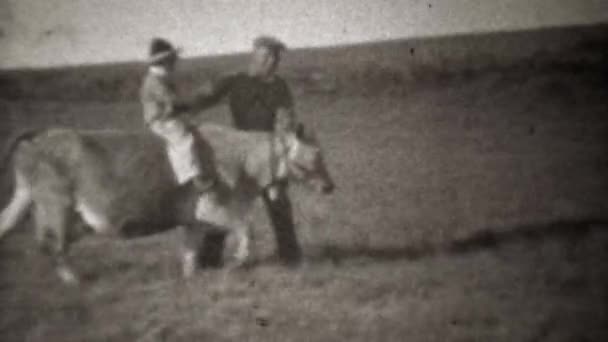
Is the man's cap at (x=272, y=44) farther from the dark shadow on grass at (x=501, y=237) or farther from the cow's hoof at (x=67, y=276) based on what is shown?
the cow's hoof at (x=67, y=276)

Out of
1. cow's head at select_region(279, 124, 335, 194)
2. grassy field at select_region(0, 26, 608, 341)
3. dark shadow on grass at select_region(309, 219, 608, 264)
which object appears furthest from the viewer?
cow's head at select_region(279, 124, 335, 194)

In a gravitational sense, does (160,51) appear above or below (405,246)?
above

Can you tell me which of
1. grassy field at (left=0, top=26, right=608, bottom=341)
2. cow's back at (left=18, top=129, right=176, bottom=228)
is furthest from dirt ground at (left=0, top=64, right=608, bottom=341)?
cow's back at (left=18, top=129, right=176, bottom=228)

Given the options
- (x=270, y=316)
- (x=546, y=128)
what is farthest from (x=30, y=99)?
(x=546, y=128)

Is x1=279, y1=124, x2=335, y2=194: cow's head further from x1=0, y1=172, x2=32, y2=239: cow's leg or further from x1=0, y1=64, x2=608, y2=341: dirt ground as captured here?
x1=0, y1=172, x2=32, y2=239: cow's leg

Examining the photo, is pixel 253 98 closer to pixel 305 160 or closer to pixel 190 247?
pixel 305 160

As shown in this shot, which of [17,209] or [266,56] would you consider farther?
[266,56]

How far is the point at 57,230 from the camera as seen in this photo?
261 cm

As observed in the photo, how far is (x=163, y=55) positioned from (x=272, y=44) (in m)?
0.52

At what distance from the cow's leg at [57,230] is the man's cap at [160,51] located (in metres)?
0.79

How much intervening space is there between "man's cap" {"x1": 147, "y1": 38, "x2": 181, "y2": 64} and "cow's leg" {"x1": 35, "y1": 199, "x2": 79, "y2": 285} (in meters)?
0.79

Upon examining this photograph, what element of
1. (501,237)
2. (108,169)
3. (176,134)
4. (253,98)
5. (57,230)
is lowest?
(501,237)

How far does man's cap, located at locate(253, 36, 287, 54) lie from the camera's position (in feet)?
9.06

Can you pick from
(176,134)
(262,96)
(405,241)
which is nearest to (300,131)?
(262,96)
